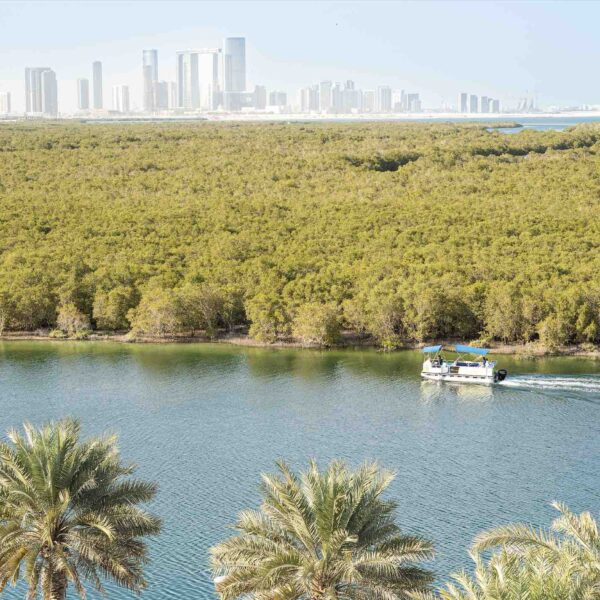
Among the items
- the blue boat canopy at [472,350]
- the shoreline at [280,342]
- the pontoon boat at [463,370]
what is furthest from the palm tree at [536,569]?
the shoreline at [280,342]

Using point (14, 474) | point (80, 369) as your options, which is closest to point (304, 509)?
point (14, 474)

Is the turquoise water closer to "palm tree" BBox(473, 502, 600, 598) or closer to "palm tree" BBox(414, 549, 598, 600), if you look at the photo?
"palm tree" BBox(473, 502, 600, 598)

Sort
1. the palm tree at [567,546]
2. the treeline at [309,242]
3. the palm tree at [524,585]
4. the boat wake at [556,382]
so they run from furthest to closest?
the treeline at [309,242] → the boat wake at [556,382] → the palm tree at [567,546] → the palm tree at [524,585]

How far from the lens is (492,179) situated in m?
77.6

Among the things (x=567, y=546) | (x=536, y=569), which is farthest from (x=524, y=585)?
(x=567, y=546)

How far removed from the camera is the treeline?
50750mm

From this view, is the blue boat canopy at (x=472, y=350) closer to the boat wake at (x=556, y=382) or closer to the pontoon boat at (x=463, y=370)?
the pontoon boat at (x=463, y=370)

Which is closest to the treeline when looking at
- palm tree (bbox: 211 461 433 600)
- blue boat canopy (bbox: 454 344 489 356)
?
blue boat canopy (bbox: 454 344 489 356)

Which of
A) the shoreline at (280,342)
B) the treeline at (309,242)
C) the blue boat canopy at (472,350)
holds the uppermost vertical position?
the treeline at (309,242)

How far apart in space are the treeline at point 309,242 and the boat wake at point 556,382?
5508 millimetres

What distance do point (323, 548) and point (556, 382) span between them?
2734cm

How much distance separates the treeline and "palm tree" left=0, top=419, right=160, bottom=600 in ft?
104

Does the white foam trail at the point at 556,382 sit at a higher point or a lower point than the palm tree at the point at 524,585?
lower

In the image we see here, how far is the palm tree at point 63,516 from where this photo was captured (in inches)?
670
